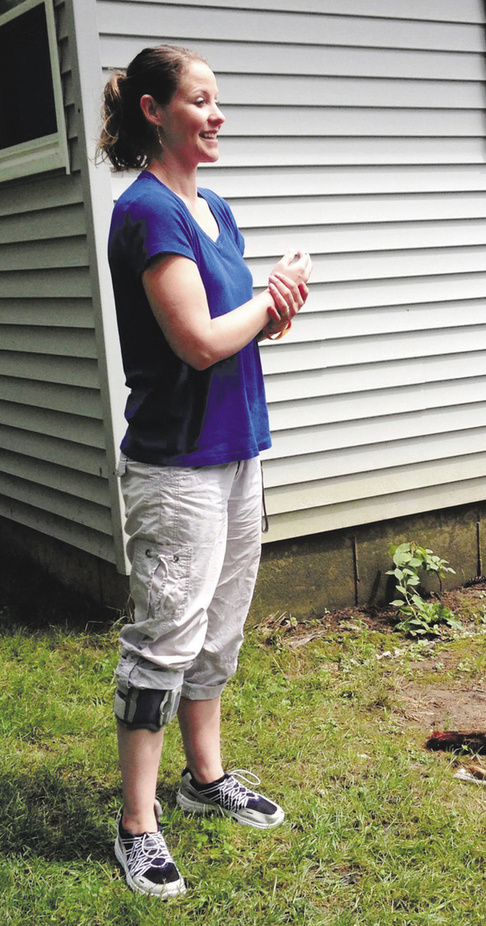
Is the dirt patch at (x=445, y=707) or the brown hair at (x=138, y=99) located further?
the dirt patch at (x=445, y=707)

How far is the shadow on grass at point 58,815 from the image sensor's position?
2.75 meters

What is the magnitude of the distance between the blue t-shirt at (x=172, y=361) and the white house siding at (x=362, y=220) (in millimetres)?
1561

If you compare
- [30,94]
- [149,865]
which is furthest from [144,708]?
[30,94]

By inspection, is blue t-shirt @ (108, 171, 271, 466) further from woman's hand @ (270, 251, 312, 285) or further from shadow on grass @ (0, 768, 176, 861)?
shadow on grass @ (0, 768, 176, 861)

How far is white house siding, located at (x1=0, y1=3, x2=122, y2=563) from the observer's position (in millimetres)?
4008

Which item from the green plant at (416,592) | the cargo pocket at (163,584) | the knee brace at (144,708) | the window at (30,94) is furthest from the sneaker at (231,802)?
the window at (30,94)

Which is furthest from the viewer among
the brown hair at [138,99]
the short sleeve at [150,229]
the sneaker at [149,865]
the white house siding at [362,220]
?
the white house siding at [362,220]

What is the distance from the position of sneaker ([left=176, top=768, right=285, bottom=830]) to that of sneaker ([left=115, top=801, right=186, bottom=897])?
31 centimetres

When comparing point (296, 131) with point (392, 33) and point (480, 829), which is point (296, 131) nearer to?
point (392, 33)

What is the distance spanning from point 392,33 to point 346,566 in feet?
7.78

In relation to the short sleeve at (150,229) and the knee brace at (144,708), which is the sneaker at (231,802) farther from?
the short sleeve at (150,229)

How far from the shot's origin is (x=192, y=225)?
233 centimetres

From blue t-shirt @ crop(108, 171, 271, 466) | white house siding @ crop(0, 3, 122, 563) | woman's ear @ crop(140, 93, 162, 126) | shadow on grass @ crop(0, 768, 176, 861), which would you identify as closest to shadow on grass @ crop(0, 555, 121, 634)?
white house siding @ crop(0, 3, 122, 563)

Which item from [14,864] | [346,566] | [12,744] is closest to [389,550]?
[346,566]
